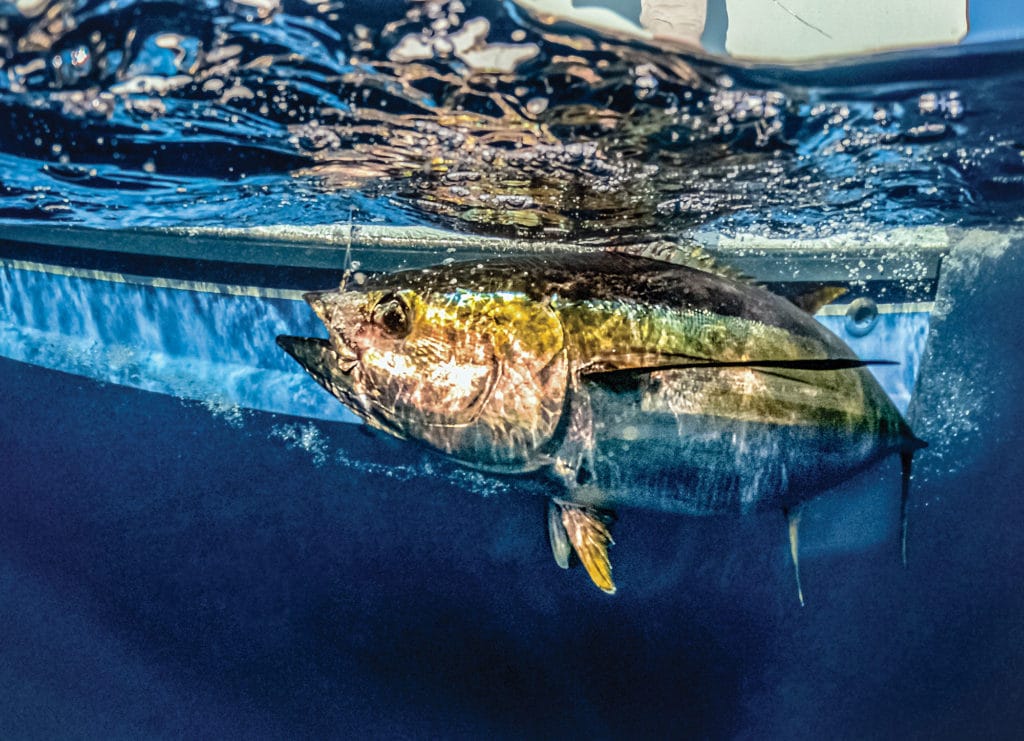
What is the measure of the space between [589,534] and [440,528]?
14.6 feet

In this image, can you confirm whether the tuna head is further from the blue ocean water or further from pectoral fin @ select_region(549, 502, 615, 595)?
the blue ocean water

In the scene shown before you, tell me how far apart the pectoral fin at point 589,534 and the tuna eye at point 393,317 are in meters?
0.98

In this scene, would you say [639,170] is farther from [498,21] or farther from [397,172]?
[498,21]

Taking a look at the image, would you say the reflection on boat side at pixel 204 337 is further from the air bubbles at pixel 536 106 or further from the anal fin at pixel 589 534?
the anal fin at pixel 589 534

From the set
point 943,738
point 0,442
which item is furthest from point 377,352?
point 943,738

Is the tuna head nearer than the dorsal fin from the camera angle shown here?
Yes

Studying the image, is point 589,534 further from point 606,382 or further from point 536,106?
point 536,106

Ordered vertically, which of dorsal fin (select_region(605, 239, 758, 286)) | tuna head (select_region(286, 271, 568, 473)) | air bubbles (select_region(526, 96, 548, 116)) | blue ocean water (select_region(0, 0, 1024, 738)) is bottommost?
blue ocean water (select_region(0, 0, 1024, 738))

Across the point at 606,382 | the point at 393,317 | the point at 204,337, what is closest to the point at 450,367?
the point at 393,317

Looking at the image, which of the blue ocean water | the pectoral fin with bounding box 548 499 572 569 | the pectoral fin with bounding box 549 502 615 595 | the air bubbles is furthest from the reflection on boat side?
the pectoral fin with bounding box 549 502 615 595

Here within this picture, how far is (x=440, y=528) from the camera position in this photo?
6566 millimetres

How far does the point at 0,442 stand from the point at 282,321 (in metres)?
3.78

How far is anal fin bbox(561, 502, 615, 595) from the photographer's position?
2348 mm

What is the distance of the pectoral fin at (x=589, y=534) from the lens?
92.4 inches
